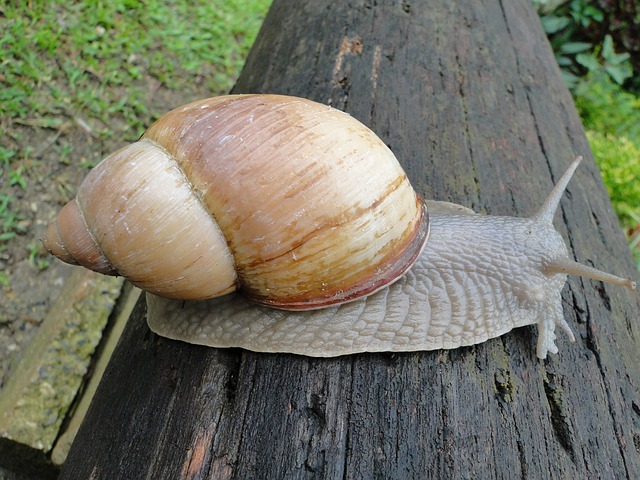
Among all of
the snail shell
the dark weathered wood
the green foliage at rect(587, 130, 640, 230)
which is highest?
the snail shell

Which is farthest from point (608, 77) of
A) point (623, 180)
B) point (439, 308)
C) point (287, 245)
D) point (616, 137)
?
point (287, 245)

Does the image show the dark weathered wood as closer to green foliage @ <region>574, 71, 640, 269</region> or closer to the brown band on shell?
the brown band on shell

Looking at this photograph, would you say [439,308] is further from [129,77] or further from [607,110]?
[607,110]

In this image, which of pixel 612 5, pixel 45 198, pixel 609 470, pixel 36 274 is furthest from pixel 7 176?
pixel 612 5

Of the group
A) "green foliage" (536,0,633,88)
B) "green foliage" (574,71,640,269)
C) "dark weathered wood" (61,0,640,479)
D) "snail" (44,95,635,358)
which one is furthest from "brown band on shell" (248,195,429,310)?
"green foliage" (536,0,633,88)

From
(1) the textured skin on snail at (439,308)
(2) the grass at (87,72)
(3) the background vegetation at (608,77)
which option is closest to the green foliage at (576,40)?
(3) the background vegetation at (608,77)

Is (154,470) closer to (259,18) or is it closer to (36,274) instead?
(36,274)
